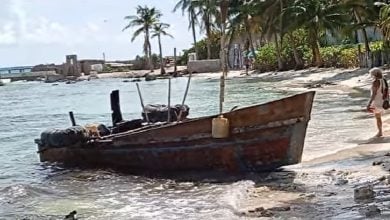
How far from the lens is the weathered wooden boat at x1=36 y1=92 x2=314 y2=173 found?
35.1 feet

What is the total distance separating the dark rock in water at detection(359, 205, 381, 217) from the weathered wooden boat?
2.94m

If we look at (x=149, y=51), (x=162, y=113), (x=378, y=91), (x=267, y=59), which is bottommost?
(x=267, y=59)

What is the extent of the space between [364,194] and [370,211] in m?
0.85

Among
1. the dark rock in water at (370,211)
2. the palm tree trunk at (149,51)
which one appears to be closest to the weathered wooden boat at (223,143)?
the dark rock in water at (370,211)

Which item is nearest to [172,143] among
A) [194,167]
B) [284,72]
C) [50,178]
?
[194,167]

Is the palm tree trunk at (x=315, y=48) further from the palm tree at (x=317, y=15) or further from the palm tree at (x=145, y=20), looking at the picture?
the palm tree at (x=145, y=20)

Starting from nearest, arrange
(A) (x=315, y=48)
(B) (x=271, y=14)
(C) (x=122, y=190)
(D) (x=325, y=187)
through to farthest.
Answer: (D) (x=325, y=187)
(C) (x=122, y=190)
(A) (x=315, y=48)
(B) (x=271, y=14)

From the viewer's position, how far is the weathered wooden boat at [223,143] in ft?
35.1

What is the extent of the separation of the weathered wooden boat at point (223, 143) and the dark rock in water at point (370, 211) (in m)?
2.94

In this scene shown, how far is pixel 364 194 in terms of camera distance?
851 cm

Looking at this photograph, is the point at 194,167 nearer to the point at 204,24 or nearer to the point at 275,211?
the point at 275,211

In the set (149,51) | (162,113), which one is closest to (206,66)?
(149,51)

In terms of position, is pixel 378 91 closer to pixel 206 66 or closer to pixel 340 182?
pixel 340 182

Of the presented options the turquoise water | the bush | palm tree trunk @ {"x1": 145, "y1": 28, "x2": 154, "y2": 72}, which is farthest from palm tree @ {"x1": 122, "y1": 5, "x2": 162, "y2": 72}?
the turquoise water
